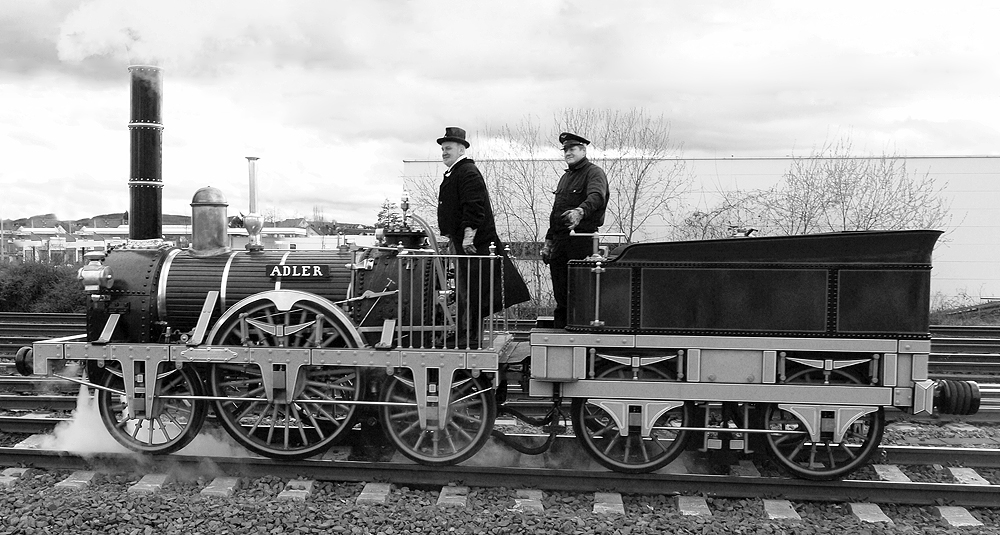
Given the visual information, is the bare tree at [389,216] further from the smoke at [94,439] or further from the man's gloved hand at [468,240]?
the smoke at [94,439]

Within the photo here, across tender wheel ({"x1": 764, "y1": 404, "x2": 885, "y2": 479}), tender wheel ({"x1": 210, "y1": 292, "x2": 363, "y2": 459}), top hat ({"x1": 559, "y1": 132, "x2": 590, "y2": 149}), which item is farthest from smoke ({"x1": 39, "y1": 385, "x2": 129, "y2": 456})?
tender wheel ({"x1": 764, "y1": 404, "x2": 885, "y2": 479})

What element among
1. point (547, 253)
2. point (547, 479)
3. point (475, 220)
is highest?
point (475, 220)

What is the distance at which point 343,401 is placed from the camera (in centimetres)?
583

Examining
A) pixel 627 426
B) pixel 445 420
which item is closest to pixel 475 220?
pixel 445 420

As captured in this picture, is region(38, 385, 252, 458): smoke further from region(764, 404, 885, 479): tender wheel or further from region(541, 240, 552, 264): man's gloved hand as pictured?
region(764, 404, 885, 479): tender wheel

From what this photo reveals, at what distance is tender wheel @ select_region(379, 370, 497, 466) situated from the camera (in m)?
5.86

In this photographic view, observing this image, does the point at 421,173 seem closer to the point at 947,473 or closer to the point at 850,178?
the point at 850,178

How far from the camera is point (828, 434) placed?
557cm

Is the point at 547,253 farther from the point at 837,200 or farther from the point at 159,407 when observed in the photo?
the point at 837,200

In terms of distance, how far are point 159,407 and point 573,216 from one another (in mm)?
3625

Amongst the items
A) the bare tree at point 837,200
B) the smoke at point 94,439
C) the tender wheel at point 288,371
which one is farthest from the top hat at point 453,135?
the bare tree at point 837,200

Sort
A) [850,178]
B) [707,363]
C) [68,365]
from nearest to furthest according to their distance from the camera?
[707,363] < [68,365] < [850,178]

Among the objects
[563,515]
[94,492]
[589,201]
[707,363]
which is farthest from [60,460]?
[707,363]

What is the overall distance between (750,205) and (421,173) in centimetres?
935
